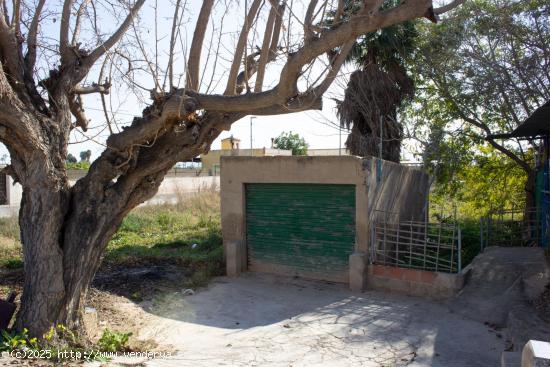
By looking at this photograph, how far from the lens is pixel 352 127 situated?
15648mm

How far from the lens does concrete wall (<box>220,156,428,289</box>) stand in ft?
30.6

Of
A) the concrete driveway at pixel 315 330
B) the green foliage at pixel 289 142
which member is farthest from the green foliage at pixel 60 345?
the green foliage at pixel 289 142

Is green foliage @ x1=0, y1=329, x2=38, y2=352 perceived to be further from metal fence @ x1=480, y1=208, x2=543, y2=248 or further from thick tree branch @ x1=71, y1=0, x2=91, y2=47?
metal fence @ x1=480, y1=208, x2=543, y2=248

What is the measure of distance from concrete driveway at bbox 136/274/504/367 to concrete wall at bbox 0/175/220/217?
32.2 feet

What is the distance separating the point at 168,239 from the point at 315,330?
8.31 m

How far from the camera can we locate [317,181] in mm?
9781

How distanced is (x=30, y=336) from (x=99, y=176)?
192 centimetres

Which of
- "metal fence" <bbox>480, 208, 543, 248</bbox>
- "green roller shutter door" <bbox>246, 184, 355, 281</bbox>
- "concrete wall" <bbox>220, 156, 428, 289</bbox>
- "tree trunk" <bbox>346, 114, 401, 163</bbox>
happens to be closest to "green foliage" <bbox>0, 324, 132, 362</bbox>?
"concrete wall" <bbox>220, 156, 428, 289</bbox>

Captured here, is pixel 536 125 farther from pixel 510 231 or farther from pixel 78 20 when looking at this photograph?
pixel 78 20

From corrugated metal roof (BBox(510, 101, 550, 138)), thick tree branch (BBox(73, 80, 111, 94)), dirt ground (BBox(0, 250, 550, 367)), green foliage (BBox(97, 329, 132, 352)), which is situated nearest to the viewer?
green foliage (BBox(97, 329, 132, 352))

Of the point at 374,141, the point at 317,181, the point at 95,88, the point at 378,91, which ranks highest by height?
the point at 378,91

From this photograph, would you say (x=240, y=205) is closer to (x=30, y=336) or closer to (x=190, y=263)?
(x=190, y=263)

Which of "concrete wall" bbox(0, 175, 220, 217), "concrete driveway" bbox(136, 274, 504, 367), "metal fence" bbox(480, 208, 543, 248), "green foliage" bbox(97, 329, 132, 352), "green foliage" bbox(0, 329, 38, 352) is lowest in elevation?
"concrete driveway" bbox(136, 274, 504, 367)

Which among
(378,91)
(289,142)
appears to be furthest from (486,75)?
(289,142)
